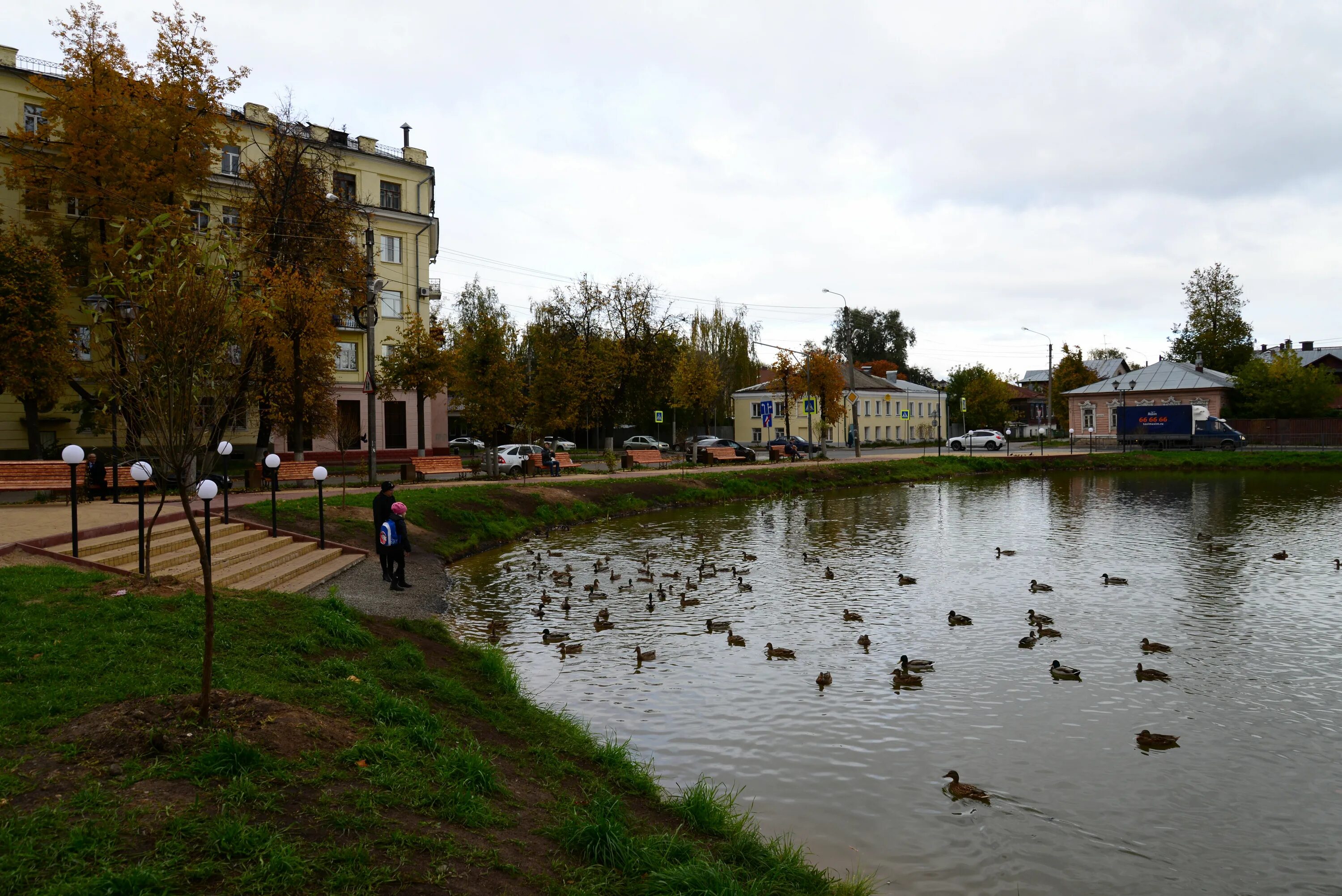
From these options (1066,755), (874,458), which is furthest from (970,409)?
(1066,755)

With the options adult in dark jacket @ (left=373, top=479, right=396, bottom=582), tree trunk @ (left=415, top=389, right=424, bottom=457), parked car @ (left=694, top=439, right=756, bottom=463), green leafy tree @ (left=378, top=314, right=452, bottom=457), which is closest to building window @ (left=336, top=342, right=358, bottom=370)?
tree trunk @ (left=415, top=389, right=424, bottom=457)

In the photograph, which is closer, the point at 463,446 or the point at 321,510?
the point at 321,510

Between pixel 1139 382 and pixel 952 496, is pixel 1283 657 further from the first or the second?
pixel 1139 382

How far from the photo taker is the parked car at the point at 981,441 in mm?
68625

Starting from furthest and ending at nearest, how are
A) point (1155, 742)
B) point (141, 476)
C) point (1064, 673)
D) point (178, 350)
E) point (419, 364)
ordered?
point (419, 364), point (1064, 673), point (141, 476), point (1155, 742), point (178, 350)

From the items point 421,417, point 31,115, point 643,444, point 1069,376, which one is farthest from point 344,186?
point 1069,376

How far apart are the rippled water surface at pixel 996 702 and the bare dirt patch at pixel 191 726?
3559 mm

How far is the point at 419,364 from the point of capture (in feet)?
115

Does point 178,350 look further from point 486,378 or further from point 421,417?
point 421,417

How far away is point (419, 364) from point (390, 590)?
20.6 metres

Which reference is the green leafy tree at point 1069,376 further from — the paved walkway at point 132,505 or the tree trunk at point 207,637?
the tree trunk at point 207,637

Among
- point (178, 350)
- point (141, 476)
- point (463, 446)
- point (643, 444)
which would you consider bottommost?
point (141, 476)

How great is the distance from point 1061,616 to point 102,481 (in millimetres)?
24404

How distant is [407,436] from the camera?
1956 inches
